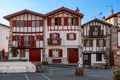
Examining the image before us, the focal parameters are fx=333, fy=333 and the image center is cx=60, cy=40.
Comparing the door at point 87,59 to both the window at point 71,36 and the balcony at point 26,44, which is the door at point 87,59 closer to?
the window at point 71,36

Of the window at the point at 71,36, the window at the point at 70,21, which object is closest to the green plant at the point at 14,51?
the window at the point at 71,36

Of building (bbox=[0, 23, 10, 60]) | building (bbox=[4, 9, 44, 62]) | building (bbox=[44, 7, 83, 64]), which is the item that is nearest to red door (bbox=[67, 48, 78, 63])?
building (bbox=[44, 7, 83, 64])

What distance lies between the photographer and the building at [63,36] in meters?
56.7

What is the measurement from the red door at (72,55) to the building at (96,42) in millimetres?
1801

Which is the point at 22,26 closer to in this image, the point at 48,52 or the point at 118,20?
the point at 48,52

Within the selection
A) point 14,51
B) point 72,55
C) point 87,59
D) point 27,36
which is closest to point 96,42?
point 87,59

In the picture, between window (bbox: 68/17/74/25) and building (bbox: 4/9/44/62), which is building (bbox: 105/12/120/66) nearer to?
window (bbox: 68/17/74/25)

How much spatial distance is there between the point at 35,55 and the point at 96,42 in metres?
10.8

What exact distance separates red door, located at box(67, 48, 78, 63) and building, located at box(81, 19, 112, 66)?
1.80 metres

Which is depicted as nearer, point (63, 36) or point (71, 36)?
point (71, 36)

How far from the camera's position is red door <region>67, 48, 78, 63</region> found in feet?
186

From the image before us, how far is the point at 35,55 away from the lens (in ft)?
186

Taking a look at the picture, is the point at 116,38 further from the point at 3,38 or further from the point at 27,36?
the point at 3,38

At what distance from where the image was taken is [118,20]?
59.3m
